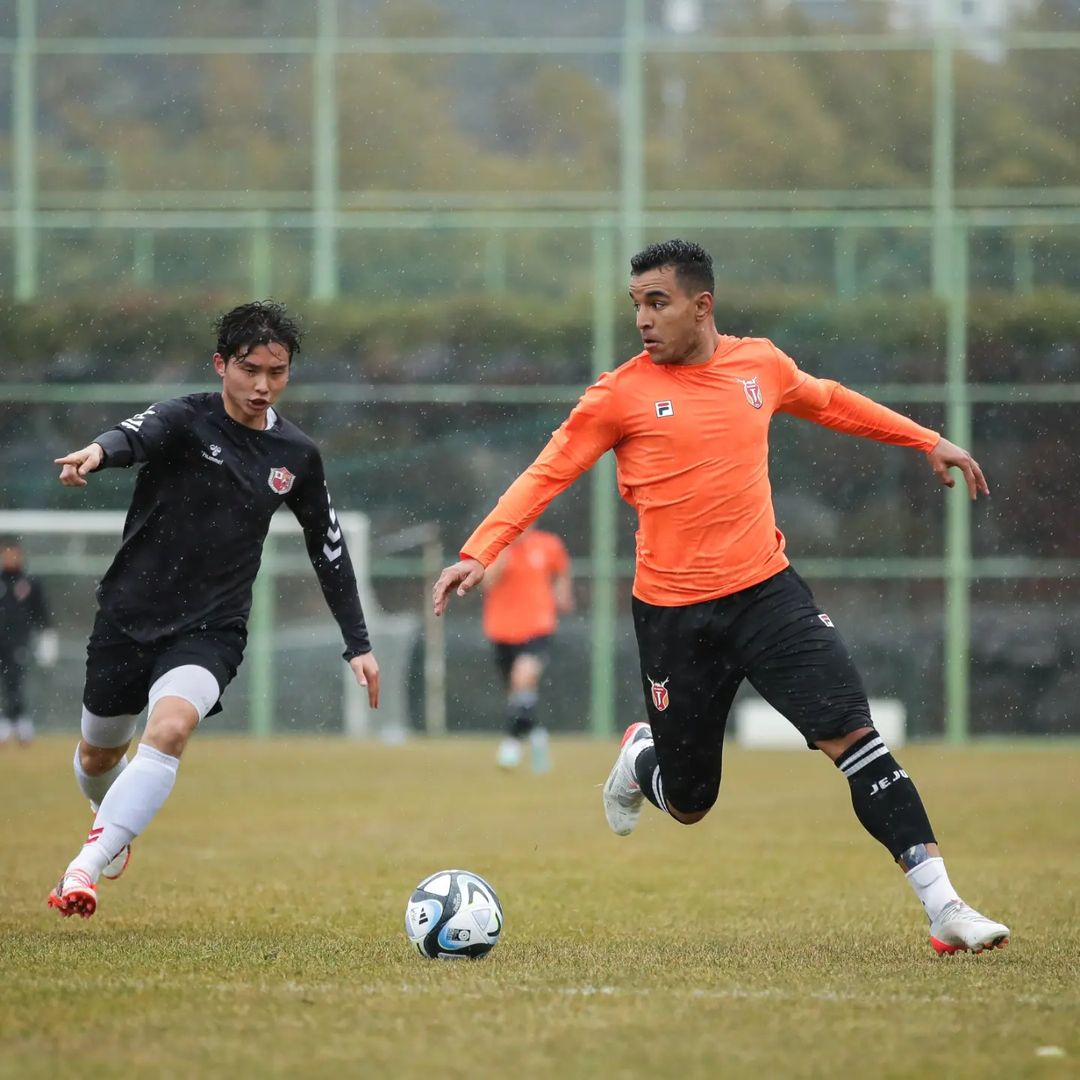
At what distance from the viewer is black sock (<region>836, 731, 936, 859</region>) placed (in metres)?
6.45

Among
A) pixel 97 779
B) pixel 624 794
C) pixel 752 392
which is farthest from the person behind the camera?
pixel 624 794

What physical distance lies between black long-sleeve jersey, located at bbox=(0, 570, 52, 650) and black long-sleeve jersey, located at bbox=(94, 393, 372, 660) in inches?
554

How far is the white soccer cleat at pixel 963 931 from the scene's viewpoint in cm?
616

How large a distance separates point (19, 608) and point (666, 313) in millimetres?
15369

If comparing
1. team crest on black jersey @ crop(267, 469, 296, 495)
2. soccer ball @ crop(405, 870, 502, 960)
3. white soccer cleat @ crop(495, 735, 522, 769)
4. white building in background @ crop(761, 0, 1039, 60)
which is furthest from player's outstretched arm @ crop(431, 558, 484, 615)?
white building in background @ crop(761, 0, 1039, 60)

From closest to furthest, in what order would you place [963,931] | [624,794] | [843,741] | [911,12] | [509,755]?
[963,931] → [843,741] → [624,794] → [509,755] → [911,12]

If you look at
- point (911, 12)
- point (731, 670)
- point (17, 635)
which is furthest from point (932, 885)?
point (911, 12)

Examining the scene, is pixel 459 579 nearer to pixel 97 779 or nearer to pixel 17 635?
pixel 97 779

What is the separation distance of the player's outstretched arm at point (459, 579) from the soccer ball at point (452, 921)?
3.05 feet

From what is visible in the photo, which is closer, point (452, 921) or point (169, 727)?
point (452, 921)

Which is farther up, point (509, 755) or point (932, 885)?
point (932, 885)

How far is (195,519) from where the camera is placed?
23.4 ft

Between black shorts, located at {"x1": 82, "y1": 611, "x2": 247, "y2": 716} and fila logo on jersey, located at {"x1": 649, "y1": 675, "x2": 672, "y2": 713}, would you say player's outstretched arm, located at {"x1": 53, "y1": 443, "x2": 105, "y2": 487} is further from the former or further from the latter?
fila logo on jersey, located at {"x1": 649, "y1": 675, "x2": 672, "y2": 713}

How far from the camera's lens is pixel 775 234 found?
23.8m
